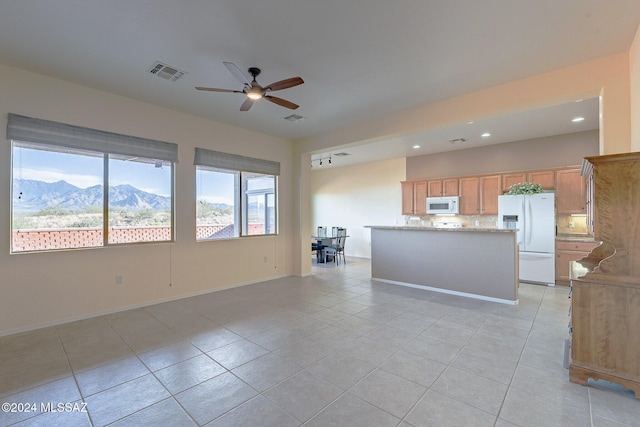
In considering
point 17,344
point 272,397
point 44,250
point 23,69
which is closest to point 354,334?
point 272,397

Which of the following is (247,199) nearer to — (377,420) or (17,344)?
(17,344)

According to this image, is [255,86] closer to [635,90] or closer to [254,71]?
[254,71]

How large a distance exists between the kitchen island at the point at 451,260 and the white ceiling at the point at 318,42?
228 centimetres

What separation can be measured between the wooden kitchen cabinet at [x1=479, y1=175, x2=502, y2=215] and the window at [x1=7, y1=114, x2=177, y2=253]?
6479mm

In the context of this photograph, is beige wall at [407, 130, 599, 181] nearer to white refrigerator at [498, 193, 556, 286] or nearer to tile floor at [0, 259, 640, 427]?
white refrigerator at [498, 193, 556, 286]

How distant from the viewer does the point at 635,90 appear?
2641 mm

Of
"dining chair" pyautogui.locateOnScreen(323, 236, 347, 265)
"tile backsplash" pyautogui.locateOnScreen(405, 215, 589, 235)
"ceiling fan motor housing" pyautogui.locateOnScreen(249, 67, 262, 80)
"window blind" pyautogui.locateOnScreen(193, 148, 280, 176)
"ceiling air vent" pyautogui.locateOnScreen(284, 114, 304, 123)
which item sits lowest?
"dining chair" pyautogui.locateOnScreen(323, 236, 347, 265)

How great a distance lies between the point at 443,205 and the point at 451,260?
8.63ft

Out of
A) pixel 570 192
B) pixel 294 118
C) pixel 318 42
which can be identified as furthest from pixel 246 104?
pixel 570 192

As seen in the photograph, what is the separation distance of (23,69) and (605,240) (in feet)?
19.8

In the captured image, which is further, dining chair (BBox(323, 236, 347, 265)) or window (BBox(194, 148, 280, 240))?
dining chair (BBox(323, 236, 347, 265))

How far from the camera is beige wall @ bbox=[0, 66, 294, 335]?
10.6ft

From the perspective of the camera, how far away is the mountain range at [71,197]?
336 cm

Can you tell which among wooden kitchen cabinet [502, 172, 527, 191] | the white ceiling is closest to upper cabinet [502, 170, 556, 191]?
wooden kitchen cabinet [502, 172, 527, 191]
